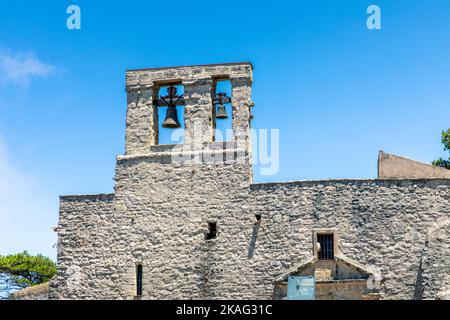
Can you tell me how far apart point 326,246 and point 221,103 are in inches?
198

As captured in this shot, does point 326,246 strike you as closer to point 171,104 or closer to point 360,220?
point 360,220

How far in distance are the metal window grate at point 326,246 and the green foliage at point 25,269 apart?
26.1 metres

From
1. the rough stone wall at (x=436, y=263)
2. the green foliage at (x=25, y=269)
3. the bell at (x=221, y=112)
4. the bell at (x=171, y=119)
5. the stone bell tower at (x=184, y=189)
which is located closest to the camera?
the rough stone wall at (x=436, y=263)

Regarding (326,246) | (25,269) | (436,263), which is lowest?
(25,269)

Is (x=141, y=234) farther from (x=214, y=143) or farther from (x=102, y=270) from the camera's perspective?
(x=214, y=143)

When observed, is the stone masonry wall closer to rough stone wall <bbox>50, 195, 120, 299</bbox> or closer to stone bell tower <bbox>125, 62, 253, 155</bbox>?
rough stone wall <bbox>50, 195, 120, 299</bbox>

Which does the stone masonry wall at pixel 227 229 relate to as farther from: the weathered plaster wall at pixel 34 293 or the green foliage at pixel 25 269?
the green foliage at pixel 25 269

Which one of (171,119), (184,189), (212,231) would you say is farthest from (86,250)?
(171,119)

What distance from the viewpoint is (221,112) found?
2277 centimetres

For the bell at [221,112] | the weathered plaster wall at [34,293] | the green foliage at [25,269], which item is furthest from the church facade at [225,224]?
the green foliage at [25,269]

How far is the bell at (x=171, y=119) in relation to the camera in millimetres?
22938

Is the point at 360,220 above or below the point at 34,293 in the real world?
above
